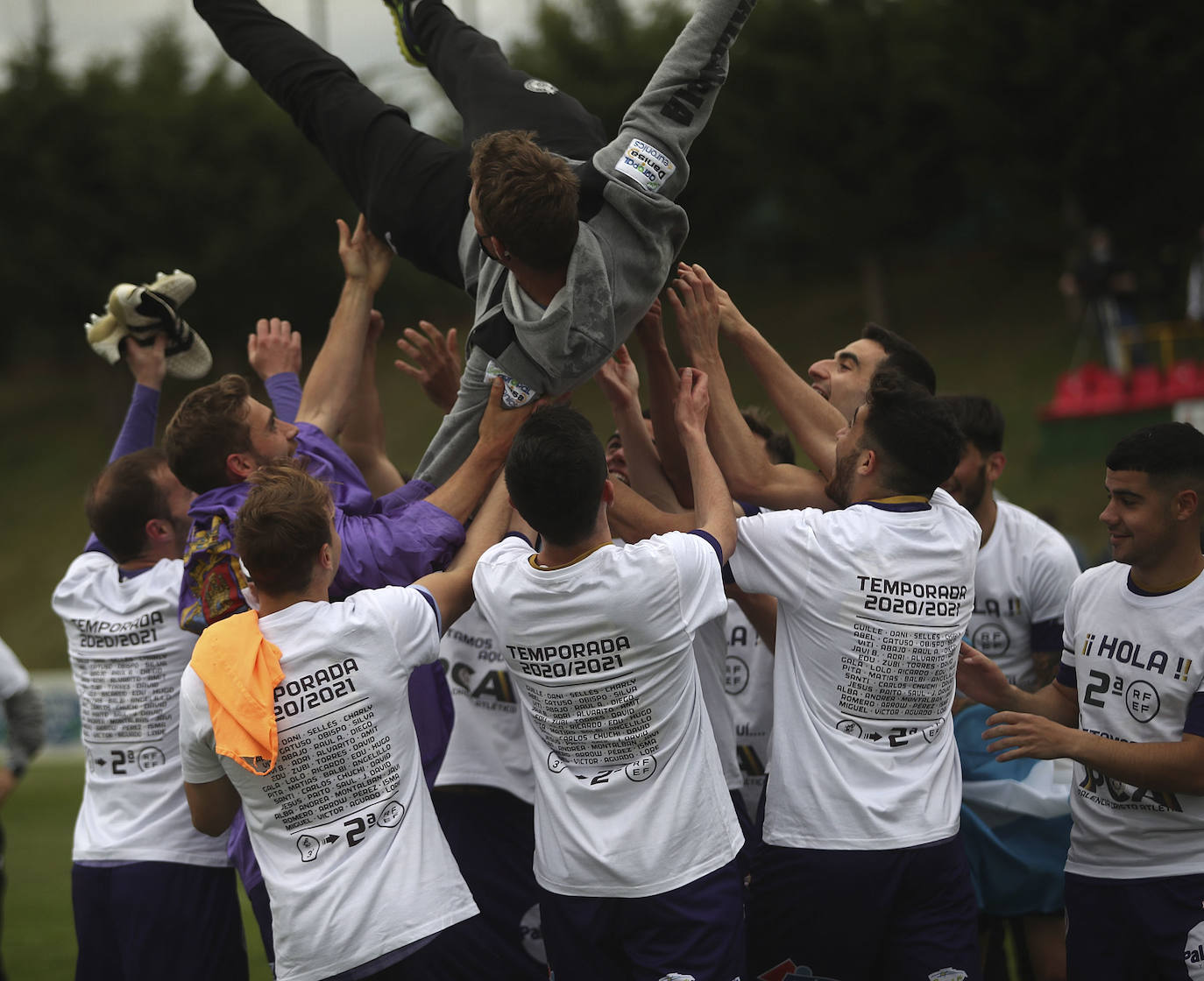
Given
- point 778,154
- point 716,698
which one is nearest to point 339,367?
point 716,698

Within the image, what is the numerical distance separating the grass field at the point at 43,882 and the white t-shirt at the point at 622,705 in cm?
344

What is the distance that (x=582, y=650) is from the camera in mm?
3461

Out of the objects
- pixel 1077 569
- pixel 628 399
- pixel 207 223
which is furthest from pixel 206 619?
pixel 207 223

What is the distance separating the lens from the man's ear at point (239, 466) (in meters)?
4.10

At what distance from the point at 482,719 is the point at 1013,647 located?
7.13 feet

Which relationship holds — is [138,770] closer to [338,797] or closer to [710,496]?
[338,797]

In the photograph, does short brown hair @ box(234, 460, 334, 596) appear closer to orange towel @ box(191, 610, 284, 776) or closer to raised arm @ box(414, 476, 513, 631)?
orange towel @ box(191, 610, 284, 776)

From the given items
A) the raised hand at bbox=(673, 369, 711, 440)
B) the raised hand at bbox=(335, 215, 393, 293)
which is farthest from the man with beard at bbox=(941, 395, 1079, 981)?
the raised hand at bbox=(335, 215, 393, 293)

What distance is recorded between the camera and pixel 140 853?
4449 mm

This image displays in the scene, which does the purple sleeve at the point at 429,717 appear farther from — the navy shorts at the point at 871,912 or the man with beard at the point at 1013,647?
the man with beard at the point at 1013,647

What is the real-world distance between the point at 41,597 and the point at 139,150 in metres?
9.79

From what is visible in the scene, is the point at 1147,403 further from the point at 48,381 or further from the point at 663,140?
the point at 48,381

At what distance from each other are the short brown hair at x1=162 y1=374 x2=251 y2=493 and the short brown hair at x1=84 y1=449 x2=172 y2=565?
504 millimetres

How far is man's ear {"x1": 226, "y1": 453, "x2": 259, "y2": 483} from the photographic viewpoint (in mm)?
4102
